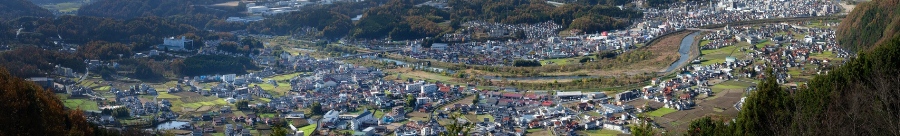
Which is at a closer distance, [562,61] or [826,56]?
[826,56]

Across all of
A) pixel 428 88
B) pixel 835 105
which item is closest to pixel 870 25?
pixel 428 88

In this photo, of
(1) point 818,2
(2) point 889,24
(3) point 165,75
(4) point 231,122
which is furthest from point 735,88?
(1) point 818,2

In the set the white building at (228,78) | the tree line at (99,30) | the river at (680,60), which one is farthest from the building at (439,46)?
the white building at (228,78)

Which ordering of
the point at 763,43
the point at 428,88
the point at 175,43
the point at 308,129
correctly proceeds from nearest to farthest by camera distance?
the point at 308,129, the point at 428,88, the point at 763,43, the point at 175,43

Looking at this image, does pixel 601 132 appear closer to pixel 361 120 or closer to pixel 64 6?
pixel 361 120

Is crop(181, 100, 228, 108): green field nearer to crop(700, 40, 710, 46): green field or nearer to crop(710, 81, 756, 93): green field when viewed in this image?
crop(710, 81, 756, 93): green field

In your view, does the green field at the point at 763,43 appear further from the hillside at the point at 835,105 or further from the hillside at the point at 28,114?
the hillside at the point at 28,114

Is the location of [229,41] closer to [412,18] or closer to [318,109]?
[412,18]
